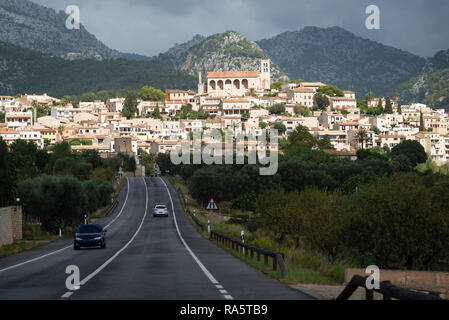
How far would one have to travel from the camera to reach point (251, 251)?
27.8 m

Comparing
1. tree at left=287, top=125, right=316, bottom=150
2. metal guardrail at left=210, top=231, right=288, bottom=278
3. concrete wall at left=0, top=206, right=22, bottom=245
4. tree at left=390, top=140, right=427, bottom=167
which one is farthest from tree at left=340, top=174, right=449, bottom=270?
tree at left=287, top=125, right=316, bottom=150

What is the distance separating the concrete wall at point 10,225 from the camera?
39.0 meters

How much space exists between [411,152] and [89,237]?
141039 millimetres

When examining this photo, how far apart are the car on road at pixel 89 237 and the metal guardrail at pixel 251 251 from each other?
6.67 m

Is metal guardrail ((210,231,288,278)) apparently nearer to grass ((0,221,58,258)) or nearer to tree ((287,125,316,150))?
grass ((0,221,58,258))

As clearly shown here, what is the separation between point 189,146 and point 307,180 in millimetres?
65497

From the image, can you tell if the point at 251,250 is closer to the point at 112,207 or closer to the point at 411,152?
the point at 112,207

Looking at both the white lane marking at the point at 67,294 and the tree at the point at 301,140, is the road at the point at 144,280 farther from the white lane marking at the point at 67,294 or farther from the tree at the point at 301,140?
the tree at the point at 301,140

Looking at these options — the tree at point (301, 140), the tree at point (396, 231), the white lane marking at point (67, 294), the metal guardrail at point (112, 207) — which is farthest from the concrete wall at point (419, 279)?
the tree at point (301, 140)

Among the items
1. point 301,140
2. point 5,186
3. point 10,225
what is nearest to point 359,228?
point 10,225

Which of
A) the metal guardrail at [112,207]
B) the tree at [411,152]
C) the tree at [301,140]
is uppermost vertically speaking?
the tree at [301,140]

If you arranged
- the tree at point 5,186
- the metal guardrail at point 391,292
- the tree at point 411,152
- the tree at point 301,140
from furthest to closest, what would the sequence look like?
the tree at point 301,140
the tree at point 411,152
the tree at point 5,186
the metal guardrail at point 391,292
